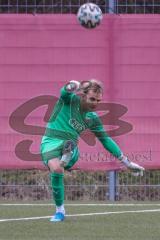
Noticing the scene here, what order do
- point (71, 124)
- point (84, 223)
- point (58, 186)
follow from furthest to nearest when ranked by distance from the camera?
point (71, 124), point (58, 186), point (84, 223)

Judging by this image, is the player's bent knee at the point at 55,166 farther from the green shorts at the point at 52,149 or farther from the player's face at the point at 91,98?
the player's face at the point at 91,98

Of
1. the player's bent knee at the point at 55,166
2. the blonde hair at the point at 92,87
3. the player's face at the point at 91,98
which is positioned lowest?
the player's bent knee at the point at 55,166

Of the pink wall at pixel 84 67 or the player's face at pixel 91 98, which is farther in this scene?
the pink wall at pixel 84 67

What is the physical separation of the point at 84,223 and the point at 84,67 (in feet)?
13.5

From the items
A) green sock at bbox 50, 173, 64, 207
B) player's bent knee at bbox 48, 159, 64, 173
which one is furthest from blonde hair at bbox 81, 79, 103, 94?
green sock at bbox 50, 173, 64, 207

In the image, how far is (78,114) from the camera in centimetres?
1016

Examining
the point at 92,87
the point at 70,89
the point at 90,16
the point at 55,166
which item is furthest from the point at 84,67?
the point at 70,89

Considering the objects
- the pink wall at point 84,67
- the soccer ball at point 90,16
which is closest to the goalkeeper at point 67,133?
the soccer ball at point 90,16

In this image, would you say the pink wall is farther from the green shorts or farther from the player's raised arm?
the player's raised arm

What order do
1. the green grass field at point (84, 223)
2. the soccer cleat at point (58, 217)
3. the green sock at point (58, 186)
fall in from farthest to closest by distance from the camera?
the green sock at point (58, 186), the soccer cleat at point (58, 217), the green grass field at point (84, 223)

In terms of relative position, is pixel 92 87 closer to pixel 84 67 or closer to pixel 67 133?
pixel 67 133

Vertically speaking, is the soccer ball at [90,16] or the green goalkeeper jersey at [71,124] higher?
the soccer ball at [90,16]

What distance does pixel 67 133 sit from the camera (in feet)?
33.4

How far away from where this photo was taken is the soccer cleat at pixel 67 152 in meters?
9.98
